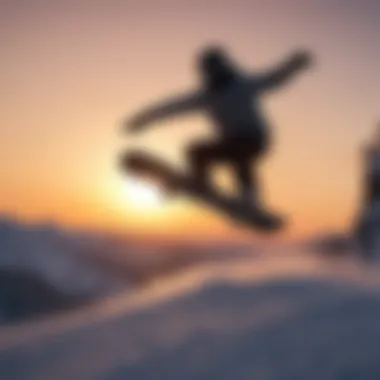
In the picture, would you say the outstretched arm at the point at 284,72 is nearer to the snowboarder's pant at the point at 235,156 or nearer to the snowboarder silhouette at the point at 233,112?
the snowboarder silhouette at the point at 233,112

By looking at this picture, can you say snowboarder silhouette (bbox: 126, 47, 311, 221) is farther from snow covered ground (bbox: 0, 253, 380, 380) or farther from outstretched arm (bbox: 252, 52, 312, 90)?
snow covered ground (bbox: 0, 253, 380, 380)

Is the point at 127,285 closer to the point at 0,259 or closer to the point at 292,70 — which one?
the point at 0,259

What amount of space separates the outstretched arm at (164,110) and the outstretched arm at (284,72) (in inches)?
11.7

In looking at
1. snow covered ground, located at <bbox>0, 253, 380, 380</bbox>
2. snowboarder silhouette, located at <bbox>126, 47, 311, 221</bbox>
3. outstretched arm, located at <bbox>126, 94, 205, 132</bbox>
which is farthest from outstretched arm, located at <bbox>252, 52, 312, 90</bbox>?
Answer: snow covered ground, located at <bbox>0, 253, 380, 380</bbox>

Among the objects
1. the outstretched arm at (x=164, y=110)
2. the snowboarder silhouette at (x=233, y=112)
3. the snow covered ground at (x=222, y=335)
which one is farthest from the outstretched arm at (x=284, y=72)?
the snow covered ground at (x=222, y=335)

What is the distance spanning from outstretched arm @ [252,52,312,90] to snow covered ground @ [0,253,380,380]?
145 centimetres

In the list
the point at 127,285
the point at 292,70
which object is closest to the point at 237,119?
the point at 292,70

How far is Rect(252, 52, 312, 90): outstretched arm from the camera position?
3.39 meters

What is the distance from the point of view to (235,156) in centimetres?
364

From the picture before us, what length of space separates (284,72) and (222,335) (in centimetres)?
200

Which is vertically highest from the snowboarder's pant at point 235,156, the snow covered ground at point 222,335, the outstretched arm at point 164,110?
the outstretched arm at point 164,110

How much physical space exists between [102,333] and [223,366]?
0.41 m

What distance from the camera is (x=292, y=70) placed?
3.41 m

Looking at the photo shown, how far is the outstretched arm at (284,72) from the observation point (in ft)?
11.1
